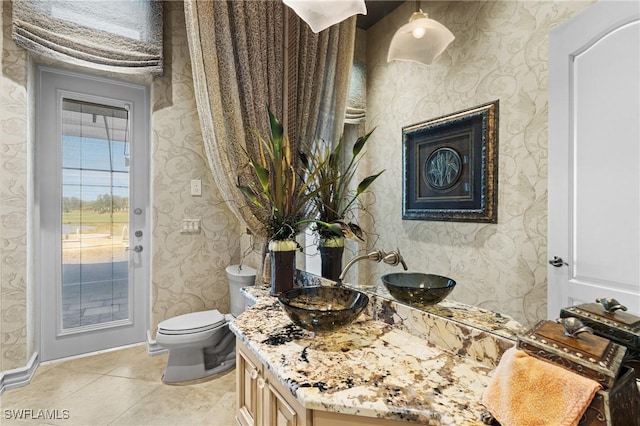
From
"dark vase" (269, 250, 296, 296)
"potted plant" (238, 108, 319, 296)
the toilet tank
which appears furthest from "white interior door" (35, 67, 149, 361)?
"dark vase" (269, 250, 296, 296)

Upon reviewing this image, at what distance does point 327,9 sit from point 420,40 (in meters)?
0.47

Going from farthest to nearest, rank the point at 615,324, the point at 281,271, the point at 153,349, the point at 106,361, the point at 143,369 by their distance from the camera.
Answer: the point at 153,349 < the point at 106,361 < the point at 143,369 < the point at 281,271 < the point at 615,324

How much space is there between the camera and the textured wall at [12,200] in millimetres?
2002

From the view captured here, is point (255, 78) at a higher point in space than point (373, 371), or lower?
higher

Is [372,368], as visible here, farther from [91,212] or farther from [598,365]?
[91,212]

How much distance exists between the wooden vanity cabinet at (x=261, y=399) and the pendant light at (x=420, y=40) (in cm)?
136

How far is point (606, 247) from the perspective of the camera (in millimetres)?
798

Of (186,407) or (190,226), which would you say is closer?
(186,407)

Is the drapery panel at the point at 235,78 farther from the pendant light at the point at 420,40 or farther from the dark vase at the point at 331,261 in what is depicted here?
the pendant light at the point at 420,40

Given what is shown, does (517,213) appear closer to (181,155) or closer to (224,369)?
(224,369)

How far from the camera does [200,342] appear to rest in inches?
83.4

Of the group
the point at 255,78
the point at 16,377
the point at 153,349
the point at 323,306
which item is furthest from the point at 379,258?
the point at 16,377

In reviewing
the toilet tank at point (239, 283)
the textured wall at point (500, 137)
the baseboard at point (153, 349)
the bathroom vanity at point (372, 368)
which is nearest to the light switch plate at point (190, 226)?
the toilet tank at point (239, 283)

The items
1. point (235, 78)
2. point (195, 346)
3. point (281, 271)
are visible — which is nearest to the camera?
point (281, 271)
